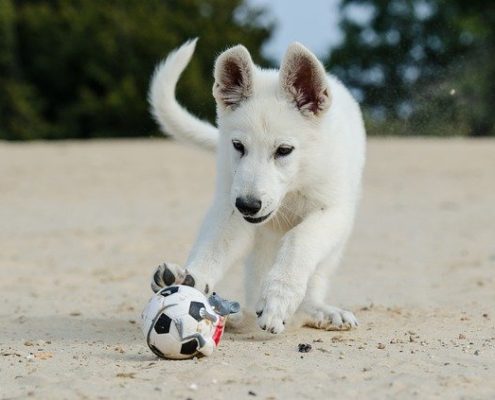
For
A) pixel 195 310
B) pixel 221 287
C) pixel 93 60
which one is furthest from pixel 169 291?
pixel 93 60

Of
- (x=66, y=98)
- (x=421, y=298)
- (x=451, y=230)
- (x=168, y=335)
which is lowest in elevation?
(x=168, y=335)

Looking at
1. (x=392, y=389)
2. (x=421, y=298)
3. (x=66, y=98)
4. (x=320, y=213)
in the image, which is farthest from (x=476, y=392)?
(x=66, y=98)

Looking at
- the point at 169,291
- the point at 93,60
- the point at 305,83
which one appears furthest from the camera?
the point at 93,60

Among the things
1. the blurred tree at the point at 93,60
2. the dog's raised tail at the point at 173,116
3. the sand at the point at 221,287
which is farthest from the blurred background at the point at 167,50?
the dog's raised tail at the point at 173,116

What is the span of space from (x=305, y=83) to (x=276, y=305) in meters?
1.29

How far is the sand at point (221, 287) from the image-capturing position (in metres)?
4.42

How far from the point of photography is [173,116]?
6.87 m

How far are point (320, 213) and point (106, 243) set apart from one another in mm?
5645

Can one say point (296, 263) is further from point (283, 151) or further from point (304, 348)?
point (283, 151)

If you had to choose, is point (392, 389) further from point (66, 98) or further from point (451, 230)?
point (66, 98)

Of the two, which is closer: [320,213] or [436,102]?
[320,213]

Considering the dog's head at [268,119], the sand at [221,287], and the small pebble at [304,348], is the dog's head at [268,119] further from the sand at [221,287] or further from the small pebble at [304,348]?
the sand at [221,287]

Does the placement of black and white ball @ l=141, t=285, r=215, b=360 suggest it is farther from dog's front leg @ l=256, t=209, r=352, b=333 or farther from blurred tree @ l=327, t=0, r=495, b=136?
blurred tree @ l=327, t=0, r=495, b=136

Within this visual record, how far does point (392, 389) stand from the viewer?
168 inches
